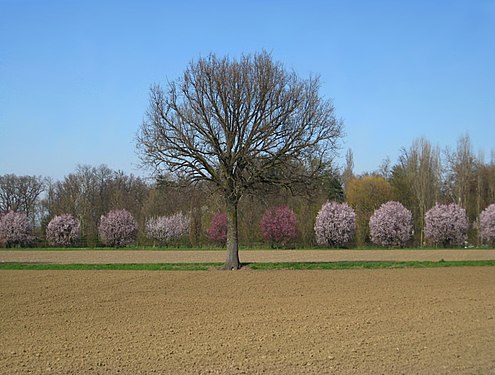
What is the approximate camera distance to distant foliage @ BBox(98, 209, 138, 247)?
89125 millimetres

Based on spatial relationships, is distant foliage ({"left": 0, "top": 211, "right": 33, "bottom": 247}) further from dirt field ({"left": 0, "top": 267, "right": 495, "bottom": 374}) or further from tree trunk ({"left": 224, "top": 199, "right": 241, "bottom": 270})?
dirt field ({"left": 0, "top": 267, "right": 495, "bottom": 374})

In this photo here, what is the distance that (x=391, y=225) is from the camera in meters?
77.1

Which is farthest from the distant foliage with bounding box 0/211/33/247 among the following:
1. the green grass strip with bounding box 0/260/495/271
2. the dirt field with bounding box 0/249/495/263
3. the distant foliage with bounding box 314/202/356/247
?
the green grass strip with bounding box 0/260/495/271

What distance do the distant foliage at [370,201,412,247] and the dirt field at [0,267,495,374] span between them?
47.6 meters

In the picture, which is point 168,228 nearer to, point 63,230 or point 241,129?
point 63,230

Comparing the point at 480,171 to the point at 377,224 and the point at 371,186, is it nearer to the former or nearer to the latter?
the point at 371,186

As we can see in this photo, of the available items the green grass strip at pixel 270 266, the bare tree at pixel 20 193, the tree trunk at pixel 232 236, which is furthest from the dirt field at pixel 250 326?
the bare tree at pixel 20 193

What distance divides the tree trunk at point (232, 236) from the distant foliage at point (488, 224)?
54.4 m

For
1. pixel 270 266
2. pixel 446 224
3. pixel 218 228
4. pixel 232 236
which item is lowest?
pixel 270 266

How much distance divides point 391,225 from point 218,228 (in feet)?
77.7

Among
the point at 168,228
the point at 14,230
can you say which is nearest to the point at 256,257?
the point at 168,228

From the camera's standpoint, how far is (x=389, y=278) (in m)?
30.7

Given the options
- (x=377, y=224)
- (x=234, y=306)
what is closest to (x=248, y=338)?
(x=234, y=306)

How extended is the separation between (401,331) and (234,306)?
710 cm
